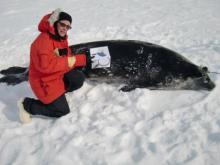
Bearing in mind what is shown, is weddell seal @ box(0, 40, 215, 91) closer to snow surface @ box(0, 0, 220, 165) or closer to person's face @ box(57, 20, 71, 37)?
snow surface @ box(0, 0, 220, 165)

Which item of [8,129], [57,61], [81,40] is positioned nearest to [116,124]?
[57,61]

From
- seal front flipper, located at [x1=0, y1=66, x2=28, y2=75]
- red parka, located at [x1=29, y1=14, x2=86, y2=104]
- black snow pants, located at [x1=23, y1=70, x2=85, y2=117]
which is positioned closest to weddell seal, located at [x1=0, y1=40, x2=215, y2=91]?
red parka, located at [x1=29, y1=14, x2=86, y2=104]

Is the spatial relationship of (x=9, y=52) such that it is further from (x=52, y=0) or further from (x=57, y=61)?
(x=52, y=0)

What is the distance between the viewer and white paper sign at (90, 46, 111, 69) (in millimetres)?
4238

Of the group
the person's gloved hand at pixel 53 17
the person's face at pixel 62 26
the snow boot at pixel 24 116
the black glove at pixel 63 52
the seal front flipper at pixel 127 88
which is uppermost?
the person's gloved hand at pixel 53 17

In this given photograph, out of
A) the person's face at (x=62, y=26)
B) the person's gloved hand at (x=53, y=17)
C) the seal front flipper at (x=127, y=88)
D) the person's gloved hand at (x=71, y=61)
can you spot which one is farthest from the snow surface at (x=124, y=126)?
the person's gloved hand at (x=53, y=17)

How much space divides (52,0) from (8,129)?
793cm

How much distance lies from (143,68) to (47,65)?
138 cm

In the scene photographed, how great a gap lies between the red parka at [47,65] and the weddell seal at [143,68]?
19.1 inches

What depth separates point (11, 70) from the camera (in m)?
5.30

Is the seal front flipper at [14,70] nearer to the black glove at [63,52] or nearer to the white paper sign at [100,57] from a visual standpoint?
the black glove at [63,52]

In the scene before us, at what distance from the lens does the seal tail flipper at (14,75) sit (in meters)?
5.05

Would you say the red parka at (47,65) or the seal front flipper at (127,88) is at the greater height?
the red parka at (47,65)

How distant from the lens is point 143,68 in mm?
4438
